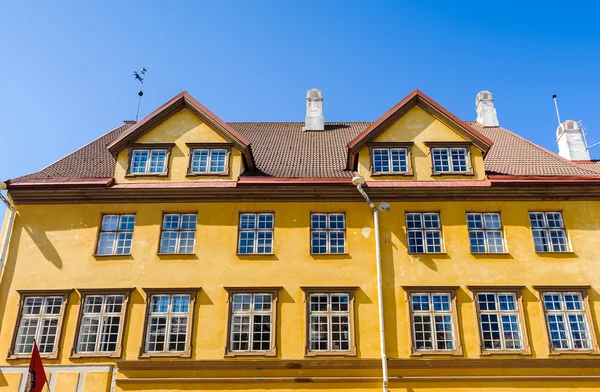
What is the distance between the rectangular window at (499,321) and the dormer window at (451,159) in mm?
4732

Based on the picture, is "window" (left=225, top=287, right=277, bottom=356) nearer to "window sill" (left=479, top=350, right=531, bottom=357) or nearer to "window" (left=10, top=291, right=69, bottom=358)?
"window" (left=10, top=291, right=69, bottom=358)

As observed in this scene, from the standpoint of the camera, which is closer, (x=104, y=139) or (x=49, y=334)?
(x=49, y=334)

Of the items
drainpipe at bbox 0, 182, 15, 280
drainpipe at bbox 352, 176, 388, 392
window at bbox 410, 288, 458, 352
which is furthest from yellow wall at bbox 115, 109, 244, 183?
window at bbox 410, 288, 458, 352

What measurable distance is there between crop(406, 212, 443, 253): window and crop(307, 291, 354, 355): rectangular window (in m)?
2.99

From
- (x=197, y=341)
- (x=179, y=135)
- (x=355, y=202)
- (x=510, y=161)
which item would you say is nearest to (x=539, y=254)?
(x=510, y=161)

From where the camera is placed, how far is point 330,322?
1764 cm

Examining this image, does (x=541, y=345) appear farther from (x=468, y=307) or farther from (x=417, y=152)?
(x=417, y=152)

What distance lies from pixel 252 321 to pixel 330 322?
8.43 feet

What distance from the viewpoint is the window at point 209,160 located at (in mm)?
20156

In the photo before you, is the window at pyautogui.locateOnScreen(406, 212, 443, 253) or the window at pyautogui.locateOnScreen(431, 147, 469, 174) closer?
the window at pyautogui.locateOnScreen(406, 212, 443, 253)

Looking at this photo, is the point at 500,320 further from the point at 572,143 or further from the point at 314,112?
the point at 314,112

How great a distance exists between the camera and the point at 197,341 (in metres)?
17.3

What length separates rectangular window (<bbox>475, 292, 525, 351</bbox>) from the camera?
17234mm

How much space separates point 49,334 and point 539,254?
16677 mm
